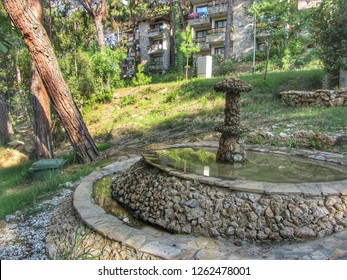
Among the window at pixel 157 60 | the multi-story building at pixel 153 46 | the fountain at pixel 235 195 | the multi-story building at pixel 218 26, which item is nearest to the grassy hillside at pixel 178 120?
the fountain at pixel 235 195

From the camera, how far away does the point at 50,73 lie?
619 centimetres

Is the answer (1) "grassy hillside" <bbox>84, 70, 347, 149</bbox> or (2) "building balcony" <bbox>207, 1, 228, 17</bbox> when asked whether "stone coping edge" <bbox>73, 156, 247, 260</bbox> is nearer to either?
(1) "grassy hillside" <bbox>84, 70, 347, 149</bbox>

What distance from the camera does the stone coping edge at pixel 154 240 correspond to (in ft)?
8.03

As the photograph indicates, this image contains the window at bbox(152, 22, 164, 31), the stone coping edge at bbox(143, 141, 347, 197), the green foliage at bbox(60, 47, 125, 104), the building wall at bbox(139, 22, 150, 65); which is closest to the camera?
the stone coping edge at bbox(143, 141, 347, 197)

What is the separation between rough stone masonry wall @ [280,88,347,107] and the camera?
7.77m

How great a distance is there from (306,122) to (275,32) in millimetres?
6696

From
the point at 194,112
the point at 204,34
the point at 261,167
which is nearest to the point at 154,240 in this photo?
the point at 261,167

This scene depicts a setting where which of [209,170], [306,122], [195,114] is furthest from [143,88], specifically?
[209,170]

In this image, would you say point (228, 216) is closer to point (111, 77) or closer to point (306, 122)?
point (306, 122)

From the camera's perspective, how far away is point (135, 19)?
26688 mm

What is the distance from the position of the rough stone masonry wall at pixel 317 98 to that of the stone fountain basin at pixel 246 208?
5.62m

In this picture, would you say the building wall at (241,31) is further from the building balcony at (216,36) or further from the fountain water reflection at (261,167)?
the fountain water reflection at (261,167)

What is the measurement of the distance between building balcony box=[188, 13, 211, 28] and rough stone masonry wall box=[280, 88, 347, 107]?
2033 cm

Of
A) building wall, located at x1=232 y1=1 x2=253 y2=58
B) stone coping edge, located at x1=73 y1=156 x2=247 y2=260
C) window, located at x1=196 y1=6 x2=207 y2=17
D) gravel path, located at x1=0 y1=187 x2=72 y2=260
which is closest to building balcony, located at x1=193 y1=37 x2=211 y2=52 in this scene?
window, located at x1=196 y1=6 x2=207 y2=17
